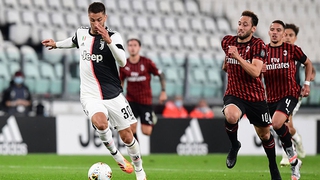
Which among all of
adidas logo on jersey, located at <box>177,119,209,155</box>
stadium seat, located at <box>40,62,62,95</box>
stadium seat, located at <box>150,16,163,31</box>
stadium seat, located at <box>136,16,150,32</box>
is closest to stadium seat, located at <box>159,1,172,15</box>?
stadium seat, located at <box>150,16,163,31</box>

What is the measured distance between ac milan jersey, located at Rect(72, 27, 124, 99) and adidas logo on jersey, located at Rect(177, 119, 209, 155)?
25.6ft

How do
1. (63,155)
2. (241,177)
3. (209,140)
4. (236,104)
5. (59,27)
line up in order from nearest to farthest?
(236,104) → (241,177) → (63,155) → (209,140) → (59,27)

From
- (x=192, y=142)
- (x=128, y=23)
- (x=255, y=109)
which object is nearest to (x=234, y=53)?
(x=255, y=109)

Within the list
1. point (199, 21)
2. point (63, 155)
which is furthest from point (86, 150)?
point (199, 21)

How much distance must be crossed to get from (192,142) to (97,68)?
26.6 feet

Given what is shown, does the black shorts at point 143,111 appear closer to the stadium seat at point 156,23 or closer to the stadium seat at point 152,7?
the stadium seat at point 156,23

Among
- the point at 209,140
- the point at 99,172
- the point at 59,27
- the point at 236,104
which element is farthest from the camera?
the point at 59,27

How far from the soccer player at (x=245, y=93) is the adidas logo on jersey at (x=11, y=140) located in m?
7.16

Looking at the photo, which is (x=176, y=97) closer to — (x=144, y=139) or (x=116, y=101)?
(x=144, y=139)

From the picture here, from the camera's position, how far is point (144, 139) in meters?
16.2

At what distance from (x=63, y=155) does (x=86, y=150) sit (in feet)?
2.26

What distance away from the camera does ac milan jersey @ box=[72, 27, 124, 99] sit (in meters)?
8.74

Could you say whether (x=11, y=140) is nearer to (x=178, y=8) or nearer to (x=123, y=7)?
(x=123, y=7)

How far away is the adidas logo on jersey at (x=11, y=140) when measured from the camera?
599 inches
